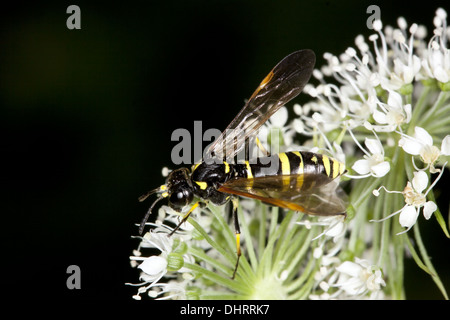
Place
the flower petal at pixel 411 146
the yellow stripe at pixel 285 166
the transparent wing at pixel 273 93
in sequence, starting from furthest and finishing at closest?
the transparent wing at pixel 273 93 < the yellow stripe at pixel 285 166 < the flower petal at pixel 411 146

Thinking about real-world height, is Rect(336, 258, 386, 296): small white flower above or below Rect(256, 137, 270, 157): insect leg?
below

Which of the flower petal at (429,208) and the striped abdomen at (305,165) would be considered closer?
the flower petal at (429,208)

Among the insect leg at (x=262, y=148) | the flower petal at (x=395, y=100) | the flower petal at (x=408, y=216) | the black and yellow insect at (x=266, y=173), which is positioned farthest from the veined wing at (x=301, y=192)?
the flower petal at (x=395, y=100)

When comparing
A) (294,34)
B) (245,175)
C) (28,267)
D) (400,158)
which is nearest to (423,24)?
(294,34)

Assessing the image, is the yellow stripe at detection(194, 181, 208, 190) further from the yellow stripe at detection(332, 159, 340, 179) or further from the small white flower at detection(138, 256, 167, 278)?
the yellow stripe at detection(332, 159, 340, 179)

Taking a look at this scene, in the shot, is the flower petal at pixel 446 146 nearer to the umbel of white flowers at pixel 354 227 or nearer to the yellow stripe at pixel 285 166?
the umbel of white flowers at pixel 354 227

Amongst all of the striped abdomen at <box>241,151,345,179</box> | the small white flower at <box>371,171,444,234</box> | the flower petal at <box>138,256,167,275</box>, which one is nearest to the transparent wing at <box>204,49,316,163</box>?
the striped abdomen at <box>241,151,345,179</box>

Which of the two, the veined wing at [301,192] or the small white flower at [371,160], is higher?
the small white flower at [371,160]
